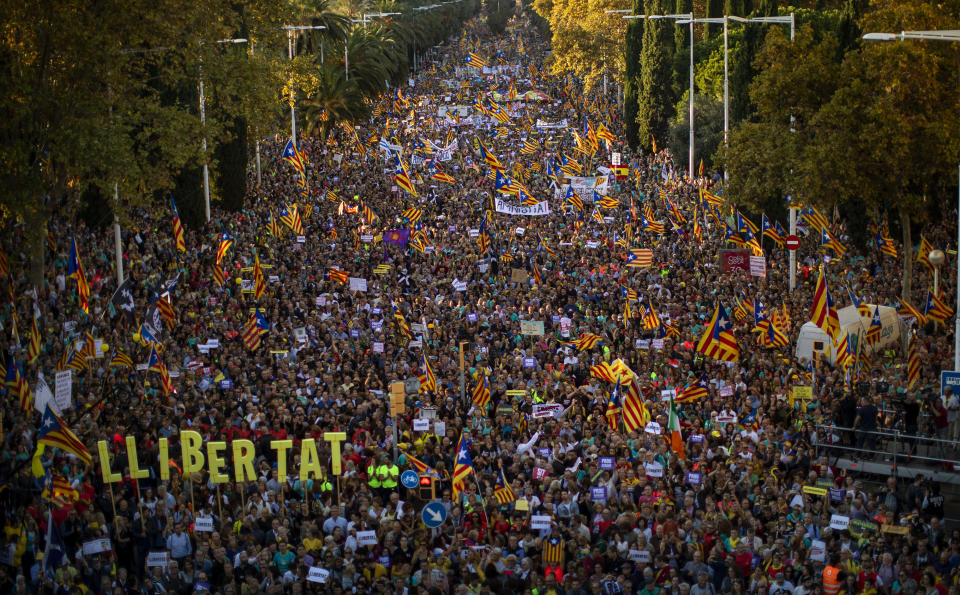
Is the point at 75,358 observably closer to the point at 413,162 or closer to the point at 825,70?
the point at 825,70

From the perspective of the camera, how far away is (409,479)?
57.5ft

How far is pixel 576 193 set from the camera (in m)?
40.3

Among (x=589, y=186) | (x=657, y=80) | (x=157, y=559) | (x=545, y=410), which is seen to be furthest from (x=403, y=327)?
(x=657, y=80)

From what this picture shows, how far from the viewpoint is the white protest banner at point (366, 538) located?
15.6 metres

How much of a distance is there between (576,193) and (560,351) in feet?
49.7

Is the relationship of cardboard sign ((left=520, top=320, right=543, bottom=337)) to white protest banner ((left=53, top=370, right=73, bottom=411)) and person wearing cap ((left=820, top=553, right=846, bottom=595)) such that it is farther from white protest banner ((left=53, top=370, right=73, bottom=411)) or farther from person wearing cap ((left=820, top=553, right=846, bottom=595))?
person wearing cap ((left=820, top=553, right=846, bottom=595))

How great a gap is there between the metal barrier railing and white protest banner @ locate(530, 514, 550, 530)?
5.87 meters

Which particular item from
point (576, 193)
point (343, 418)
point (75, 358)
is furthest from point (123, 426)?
point (576, 193)

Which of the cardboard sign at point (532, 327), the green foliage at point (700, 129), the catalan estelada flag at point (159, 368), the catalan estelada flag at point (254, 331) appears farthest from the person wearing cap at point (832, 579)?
the green foliage at point (700, 129)

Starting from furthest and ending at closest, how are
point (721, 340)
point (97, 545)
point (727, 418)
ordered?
point (721, 340) < point (727, 418) < point (97, 545)

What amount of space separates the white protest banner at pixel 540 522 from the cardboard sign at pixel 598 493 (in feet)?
3.63

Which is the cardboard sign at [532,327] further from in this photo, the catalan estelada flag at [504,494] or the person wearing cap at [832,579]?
the person wearing cap at [832,579]

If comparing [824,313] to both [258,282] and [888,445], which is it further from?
[258,282]

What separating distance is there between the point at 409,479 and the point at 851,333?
397 inches
